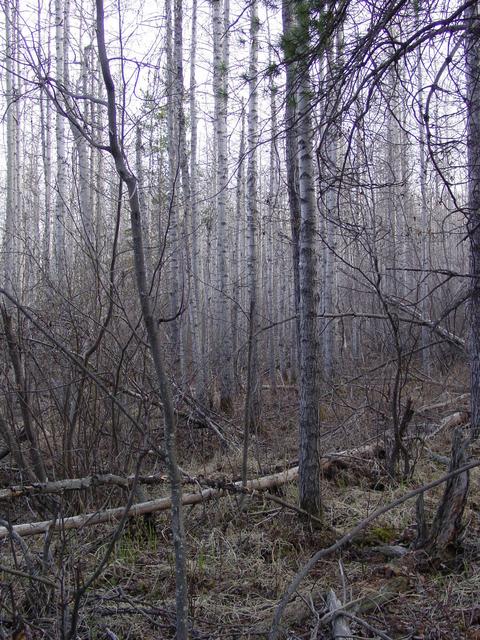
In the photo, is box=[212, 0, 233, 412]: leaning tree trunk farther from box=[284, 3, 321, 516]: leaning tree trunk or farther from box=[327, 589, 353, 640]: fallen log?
box=[327, 589, 353, 640]: fallen log

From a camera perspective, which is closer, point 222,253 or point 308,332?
point 308,332

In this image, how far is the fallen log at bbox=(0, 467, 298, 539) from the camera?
12.3ft

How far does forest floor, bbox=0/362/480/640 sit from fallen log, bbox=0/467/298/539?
94 millimetres

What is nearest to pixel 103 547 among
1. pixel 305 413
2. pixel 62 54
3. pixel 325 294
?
pixel 305 413

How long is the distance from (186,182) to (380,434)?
22.0 feet

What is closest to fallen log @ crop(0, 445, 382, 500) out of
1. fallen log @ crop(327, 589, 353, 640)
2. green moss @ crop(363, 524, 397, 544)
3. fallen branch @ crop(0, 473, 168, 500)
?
fallen branch @ crop(0, 473, 168, 500)

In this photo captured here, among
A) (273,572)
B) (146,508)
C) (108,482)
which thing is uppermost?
(108,482)

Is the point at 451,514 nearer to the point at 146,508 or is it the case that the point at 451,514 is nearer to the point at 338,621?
the point at 338,621

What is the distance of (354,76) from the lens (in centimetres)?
343

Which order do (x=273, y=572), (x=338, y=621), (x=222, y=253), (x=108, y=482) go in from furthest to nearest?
(x=222, y=253) < (x=108, y=482) < (x=273, y=572) < (x=338, y=621)

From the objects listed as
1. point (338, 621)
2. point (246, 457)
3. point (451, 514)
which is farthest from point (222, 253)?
point (338, 621)

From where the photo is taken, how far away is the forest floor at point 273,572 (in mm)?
3000

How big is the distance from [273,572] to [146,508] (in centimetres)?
105

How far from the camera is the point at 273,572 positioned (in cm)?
366
